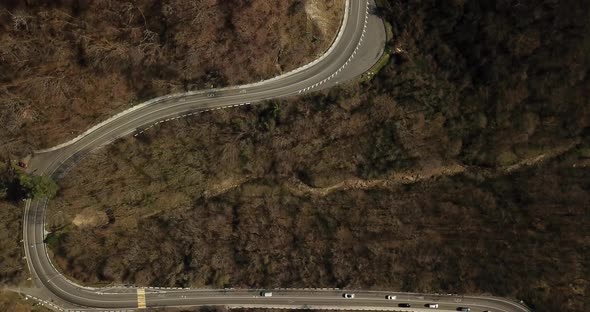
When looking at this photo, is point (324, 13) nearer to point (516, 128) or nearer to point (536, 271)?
point (516, 128)

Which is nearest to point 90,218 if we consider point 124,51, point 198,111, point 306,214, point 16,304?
point 16,304

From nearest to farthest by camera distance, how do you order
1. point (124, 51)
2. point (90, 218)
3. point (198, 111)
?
point (124, 51), point (198, 111), point (90, 218)

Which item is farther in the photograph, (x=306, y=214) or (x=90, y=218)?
(x=306, y=214)

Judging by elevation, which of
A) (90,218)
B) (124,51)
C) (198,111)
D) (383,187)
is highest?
(124,51)

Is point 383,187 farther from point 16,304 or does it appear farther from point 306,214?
point 16,304

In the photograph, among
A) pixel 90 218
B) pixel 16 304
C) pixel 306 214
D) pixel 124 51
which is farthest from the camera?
pixel 306 214

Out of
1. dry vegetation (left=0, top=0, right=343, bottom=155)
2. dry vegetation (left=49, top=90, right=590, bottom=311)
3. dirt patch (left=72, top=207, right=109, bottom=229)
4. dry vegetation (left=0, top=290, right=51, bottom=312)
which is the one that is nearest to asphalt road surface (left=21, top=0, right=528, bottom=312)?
dry vegetation (left=0, top=290, right=51, bottom=312)

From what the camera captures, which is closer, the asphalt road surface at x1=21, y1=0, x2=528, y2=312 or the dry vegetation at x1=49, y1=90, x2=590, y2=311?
the dry vegetation at x1=49, y1=90, x2=590, y2=311

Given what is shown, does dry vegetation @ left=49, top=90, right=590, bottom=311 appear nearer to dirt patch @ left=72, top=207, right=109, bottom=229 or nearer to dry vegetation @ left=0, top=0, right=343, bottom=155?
dirt patch @ left=72, top=207, right=109, bottom=229
